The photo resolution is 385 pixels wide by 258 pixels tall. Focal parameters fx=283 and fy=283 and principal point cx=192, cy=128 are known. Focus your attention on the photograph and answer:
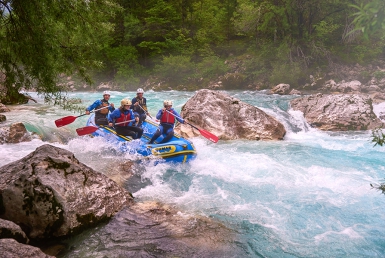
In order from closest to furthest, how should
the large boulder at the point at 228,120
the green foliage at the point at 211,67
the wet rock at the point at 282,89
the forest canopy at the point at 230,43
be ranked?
the large boulder at the point at 228,120, the wet rock at the point at 282,89, the forest canopy at the point at 230,43, the green foliage at the point at 211,67

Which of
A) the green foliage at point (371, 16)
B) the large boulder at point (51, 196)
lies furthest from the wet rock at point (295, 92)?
the green foliage at point (371, 16)

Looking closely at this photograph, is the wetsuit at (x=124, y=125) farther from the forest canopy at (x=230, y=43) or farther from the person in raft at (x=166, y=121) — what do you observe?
the forest canopy at (x=230, y=43)

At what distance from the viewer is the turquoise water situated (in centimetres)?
418

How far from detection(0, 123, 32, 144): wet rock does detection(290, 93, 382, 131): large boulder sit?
385 inches

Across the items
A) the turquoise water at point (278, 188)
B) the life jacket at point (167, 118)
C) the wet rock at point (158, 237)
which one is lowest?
the turquoise water at point (278, 188)

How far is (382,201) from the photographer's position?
539 centimetres

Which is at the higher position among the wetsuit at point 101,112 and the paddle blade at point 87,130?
the wetsuit at point 101,112

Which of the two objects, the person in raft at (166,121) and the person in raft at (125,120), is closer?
the person in raft at (166,121)

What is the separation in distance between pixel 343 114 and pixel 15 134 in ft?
36.3

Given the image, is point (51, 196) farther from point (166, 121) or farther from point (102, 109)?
point (102, 109)

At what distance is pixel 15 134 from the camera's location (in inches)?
323

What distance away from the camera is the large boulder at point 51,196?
3.73 m

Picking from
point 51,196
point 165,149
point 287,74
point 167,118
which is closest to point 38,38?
point 51,196

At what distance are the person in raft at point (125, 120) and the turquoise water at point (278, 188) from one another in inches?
25.2
